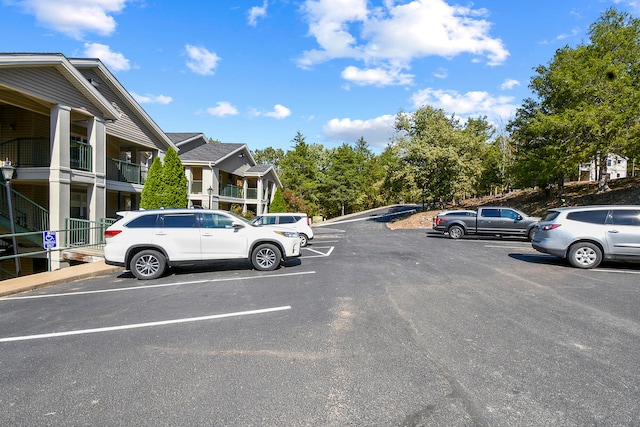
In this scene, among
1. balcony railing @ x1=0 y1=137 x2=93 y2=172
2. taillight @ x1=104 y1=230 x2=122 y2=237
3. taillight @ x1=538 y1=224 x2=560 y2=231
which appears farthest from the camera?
balcony railing @ x1=0 y1=137 x2=93 y2=172

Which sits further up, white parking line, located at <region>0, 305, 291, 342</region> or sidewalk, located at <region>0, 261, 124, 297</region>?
white parking line, located at <region>0, 305, 291, 342</region>

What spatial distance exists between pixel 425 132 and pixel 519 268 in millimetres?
22028

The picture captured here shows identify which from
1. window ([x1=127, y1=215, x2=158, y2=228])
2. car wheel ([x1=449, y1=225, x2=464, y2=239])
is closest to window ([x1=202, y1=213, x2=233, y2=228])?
window ([x1=127, y1=215, x2=158, y2=228])

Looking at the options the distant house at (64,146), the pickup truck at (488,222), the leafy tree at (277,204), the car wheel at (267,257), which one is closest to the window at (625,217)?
the pickup truck at (488,222)

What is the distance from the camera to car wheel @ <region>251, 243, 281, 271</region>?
31.3ft

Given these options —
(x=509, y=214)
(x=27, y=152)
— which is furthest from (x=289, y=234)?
(x=509, y=214)

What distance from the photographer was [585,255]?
381 inches

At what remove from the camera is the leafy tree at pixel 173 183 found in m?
16.6

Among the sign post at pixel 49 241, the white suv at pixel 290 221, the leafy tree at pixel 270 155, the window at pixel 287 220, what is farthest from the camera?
the leafy tree at pixel 270 155

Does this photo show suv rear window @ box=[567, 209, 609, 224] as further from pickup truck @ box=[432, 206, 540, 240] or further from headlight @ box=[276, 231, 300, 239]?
headlight @ box=[276, 231, 300, 239]

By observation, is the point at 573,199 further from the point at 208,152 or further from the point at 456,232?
the point at 208,152

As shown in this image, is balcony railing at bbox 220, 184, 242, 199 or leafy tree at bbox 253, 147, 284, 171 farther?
leafy tree at bbox 253, 147, 284, 171

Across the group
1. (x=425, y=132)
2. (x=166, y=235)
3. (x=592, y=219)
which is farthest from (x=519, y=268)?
(x=425, y=132)

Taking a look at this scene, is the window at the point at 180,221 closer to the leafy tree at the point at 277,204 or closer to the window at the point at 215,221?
the window at the point at 215,221
